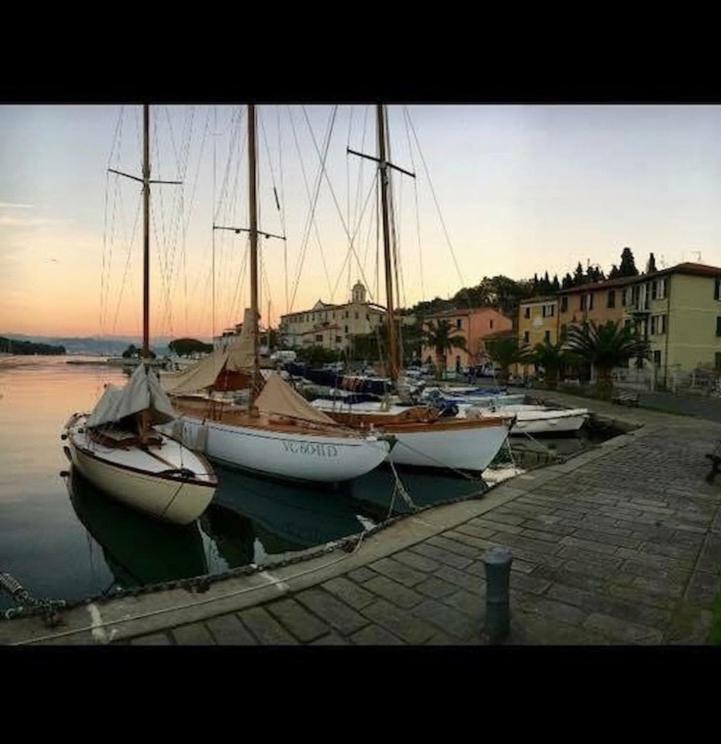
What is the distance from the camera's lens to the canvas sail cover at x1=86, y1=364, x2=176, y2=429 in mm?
9055

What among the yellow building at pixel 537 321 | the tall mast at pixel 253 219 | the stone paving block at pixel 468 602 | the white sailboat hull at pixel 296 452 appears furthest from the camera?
the yellow building at pixel 537 321

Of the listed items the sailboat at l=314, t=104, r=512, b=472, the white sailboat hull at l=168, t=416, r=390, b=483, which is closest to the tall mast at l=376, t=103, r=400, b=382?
the sailboat at l=314, t=104, r=512, b=472

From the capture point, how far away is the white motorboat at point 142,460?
776 cm

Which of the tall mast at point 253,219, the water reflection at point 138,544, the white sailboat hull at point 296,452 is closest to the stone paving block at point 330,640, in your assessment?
the water reflection at point 138,544

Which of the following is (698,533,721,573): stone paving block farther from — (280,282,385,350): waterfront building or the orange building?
(280,282,385,350): waterfront building

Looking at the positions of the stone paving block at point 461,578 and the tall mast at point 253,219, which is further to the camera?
the tall mast at point 253,219

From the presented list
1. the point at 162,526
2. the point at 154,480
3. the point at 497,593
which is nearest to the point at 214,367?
the point at 162,526

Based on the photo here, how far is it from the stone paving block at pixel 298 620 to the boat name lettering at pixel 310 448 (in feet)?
19.4

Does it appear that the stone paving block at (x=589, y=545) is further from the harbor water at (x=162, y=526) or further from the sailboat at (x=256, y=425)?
the sailboat at (x=256, y=425)

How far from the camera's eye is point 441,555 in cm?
486

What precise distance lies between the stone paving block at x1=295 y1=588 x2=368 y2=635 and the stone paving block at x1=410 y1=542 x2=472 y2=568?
125 cm

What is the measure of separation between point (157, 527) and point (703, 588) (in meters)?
7.57
